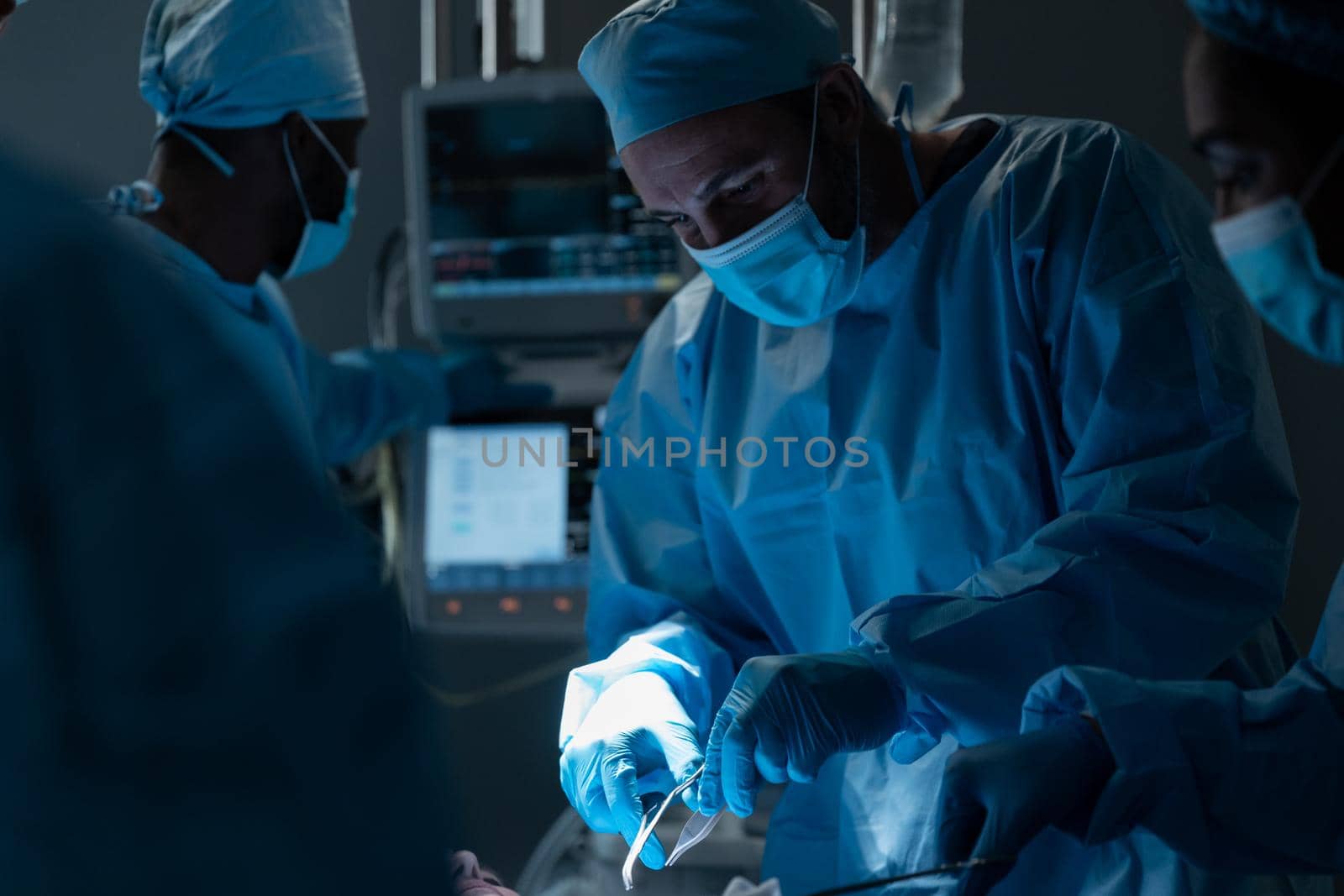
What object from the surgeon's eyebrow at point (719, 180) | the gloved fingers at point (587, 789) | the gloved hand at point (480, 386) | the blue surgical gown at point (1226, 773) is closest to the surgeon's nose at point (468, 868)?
the gloved fingers at point (587, 789)

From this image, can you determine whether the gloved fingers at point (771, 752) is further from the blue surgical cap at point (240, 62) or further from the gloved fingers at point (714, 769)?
the blue surgical cap at point (240, 62)

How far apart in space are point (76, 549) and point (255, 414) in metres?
0.07

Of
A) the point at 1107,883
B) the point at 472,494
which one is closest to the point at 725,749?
the point at 1107,883

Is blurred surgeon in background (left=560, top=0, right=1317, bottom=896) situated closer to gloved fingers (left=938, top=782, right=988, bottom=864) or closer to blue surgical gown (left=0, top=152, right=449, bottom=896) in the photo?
gloved fingers (left=938, top=782, right=988, bottom=864)

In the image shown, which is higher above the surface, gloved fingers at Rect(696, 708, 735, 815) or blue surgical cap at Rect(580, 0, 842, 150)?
blue surgical cap at Rect(580, 0, 842, 150)

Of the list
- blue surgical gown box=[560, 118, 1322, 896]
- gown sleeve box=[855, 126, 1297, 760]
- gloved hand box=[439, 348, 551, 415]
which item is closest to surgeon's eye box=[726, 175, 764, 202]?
blue surgical gown box=[560, 118, 1322, 896]

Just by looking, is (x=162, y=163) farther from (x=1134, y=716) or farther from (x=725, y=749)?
(x=1134, y=716)

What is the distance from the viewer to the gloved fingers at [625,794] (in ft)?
3.67

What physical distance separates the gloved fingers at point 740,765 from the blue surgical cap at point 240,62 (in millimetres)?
1080

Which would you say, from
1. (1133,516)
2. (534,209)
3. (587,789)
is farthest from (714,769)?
(534,209)

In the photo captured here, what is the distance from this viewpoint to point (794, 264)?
47.1 inches

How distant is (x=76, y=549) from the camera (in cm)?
37

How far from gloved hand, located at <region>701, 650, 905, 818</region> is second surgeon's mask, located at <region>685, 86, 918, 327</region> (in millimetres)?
355

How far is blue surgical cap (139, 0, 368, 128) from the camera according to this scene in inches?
63.1
